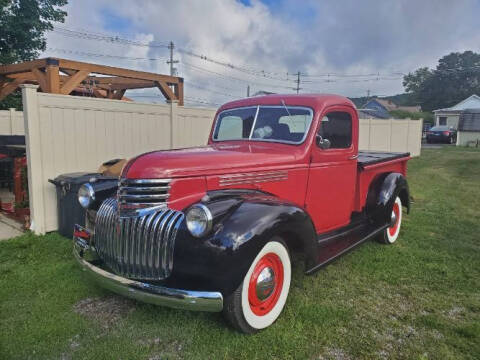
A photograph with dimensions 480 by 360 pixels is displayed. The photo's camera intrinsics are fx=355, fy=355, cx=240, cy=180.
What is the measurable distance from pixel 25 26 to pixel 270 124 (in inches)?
540

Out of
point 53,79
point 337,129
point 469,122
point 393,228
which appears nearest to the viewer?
point 337,129

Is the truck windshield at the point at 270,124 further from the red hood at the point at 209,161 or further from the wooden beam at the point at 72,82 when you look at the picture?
the wooden beam at the point at 72,82

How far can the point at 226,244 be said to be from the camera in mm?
2309

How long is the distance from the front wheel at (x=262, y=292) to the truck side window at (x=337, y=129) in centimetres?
147

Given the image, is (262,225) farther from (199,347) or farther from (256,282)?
(199,347)

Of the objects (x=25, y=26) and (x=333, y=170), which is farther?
(x=25, y=26)

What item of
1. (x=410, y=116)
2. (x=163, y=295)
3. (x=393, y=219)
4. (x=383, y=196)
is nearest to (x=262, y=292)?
(x=163, y=295)

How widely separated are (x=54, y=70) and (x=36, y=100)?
33.5 inches

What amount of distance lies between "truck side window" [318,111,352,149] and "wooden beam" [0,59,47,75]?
173 inches

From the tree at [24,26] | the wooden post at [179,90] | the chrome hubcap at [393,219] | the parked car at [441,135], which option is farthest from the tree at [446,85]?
the chrome hubcap at [393,219]

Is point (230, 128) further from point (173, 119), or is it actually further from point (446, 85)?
point (446, 85)

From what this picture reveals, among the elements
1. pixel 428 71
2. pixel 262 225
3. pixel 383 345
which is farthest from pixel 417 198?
pixel 428 71

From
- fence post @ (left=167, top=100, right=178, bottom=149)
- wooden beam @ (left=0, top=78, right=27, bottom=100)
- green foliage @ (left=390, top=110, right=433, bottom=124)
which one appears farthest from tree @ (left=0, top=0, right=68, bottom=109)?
green foliage @ (left=390, top=110, right=433, bottom=124)

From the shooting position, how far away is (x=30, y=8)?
13266 millimetres
